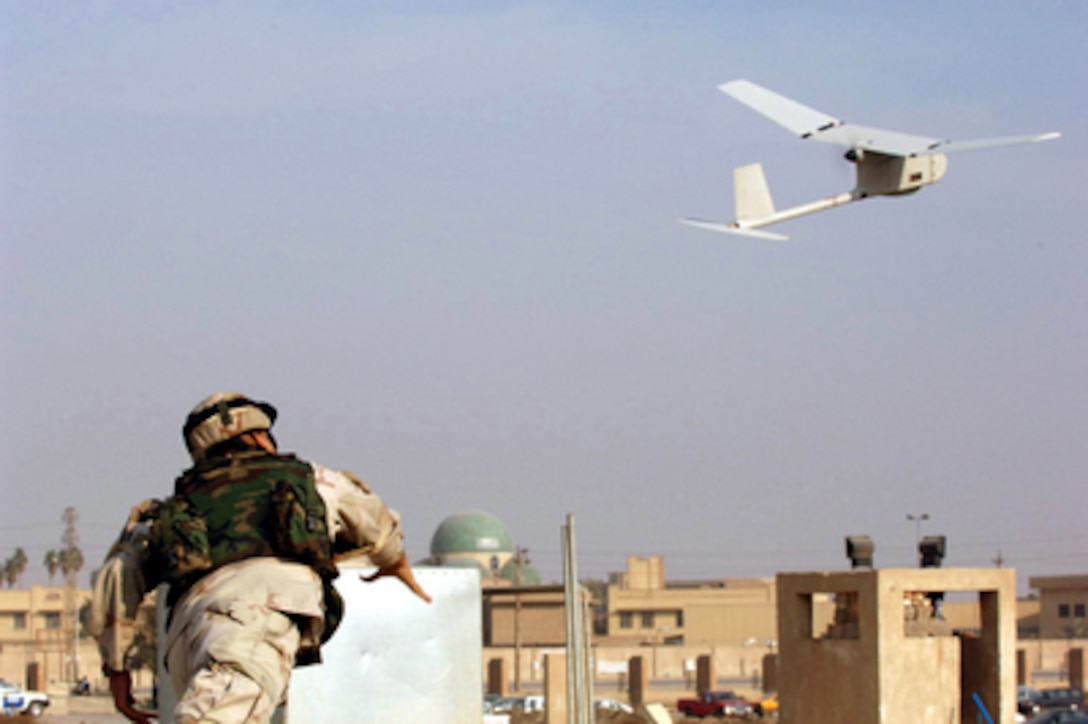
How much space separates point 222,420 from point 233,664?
812mm

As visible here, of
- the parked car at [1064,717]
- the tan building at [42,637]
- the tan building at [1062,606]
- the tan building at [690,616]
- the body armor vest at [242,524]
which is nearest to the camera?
the body armor vest at [242,524]

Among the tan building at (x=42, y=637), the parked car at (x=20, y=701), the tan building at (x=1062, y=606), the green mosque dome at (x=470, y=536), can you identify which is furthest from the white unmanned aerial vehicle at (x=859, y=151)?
the green mosque dome at (x=470, y=536)

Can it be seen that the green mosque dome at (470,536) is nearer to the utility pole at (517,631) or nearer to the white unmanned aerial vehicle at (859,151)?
the utility pole at (517,631)

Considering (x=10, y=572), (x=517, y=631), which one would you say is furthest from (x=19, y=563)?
(x=517, y=631)

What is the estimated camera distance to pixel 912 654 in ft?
70.4

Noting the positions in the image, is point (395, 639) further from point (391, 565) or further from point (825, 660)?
point (825, 660)

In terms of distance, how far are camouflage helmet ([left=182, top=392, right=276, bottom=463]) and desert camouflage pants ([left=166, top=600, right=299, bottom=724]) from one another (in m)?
0.61

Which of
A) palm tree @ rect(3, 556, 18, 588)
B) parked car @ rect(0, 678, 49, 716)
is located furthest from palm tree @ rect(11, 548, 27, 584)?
parked car @ rect(0, 678, 49, 716)

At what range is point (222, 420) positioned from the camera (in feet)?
13.9

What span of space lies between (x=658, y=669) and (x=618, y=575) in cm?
3057

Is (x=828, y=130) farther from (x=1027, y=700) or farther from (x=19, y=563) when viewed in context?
(x=19, y=563)

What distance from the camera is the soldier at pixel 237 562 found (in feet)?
12.2

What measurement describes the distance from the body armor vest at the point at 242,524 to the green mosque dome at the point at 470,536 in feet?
327

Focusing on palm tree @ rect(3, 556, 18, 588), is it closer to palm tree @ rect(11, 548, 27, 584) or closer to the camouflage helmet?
palm tree @ rect(11, 548, 27, 584)
